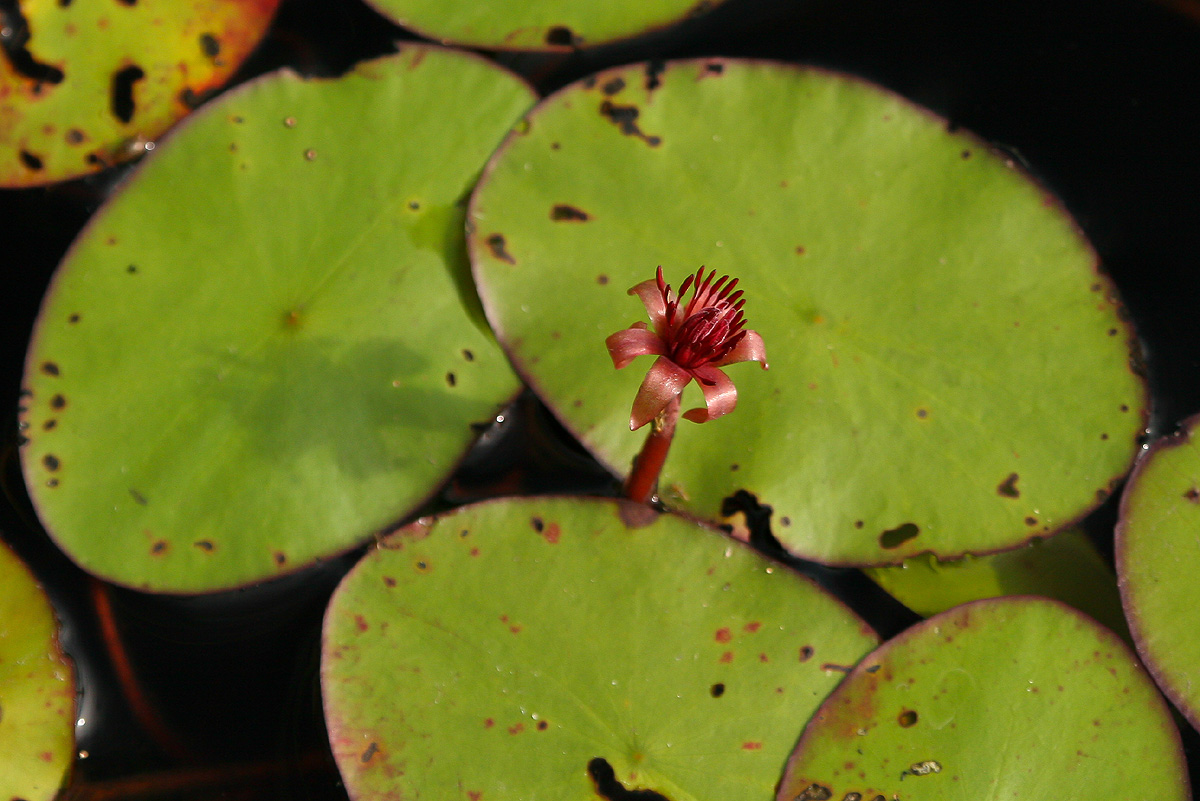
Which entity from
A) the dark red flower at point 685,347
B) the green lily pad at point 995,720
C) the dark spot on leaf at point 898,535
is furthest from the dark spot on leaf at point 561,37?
the green lily pad at point 995,720

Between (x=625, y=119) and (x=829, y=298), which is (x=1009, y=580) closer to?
(x=829, y=298)

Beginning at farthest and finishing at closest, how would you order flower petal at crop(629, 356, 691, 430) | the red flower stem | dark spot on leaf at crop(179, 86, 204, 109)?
dark spot on leaf at crop(179, 86, 204, 109) → the red flower stem → flower petal at crop(629, 356, 691, 430)

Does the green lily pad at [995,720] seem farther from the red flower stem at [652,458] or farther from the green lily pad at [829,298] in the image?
the red flower stem at [652,458]

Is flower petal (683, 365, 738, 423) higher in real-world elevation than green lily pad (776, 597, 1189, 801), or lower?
higher

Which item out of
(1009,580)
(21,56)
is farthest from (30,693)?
(1009,580)

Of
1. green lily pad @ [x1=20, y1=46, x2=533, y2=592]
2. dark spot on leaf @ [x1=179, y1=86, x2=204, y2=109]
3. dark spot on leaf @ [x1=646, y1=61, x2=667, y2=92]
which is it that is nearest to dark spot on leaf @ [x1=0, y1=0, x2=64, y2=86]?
dark spot on leaf @ [x1=179, y1=86, x2=204, y2=109]

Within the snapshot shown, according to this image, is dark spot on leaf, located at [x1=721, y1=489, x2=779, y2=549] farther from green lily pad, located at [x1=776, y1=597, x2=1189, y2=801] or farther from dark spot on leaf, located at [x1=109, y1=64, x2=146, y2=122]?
dark spot on leaf, located at [x1=109, y1=64, x2=146, y2=122]
